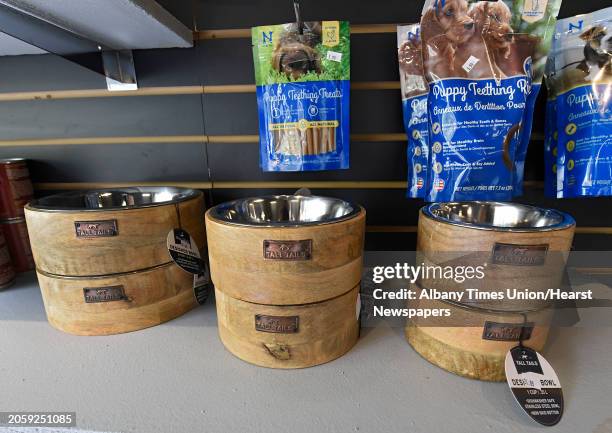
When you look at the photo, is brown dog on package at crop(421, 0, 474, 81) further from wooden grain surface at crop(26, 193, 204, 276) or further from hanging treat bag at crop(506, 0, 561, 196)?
wooden grain surface at crop(26, 193, 204, 276)

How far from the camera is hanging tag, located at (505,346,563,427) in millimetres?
479

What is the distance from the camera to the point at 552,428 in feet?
1.52

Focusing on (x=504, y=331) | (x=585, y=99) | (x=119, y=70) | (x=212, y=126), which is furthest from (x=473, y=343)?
(x=119, y=70)

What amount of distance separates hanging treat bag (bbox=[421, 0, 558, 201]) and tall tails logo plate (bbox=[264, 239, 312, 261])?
0.40 metres

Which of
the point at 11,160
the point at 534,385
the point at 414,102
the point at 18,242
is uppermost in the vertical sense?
the point at 414,102

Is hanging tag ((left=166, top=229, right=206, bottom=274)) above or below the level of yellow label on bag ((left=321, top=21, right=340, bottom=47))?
below

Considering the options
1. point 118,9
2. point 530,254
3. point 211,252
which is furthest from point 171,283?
point 530,254

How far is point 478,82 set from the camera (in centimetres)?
68

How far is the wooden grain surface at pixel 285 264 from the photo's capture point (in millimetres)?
528

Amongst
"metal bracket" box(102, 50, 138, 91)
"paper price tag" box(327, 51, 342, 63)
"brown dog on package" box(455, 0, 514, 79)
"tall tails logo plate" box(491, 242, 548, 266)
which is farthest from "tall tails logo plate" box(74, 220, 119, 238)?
"brown dog on package" box(455, 0, 514, 79)

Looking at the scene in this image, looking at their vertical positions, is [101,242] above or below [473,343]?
above

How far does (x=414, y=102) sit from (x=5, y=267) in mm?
1134

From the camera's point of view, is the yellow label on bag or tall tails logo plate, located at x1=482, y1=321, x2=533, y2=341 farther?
the yellow label on bag

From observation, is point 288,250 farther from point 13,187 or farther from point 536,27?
point 13,187
